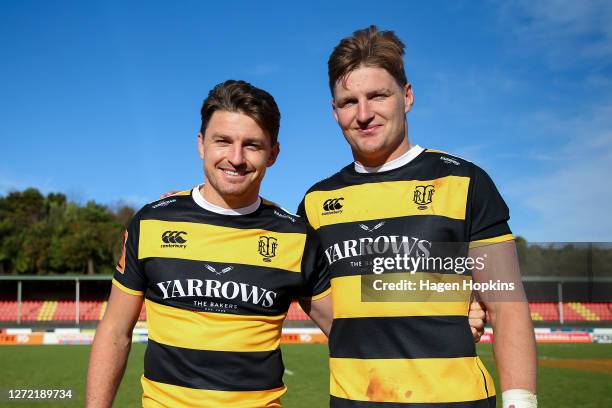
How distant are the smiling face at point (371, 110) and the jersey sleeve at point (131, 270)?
1.39 metres

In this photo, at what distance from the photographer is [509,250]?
2611 millimetres

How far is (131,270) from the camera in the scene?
309cm

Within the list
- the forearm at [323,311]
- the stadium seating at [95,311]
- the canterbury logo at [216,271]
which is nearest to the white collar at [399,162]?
the forearm at [323,311]

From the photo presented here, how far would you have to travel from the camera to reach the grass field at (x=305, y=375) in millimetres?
11922

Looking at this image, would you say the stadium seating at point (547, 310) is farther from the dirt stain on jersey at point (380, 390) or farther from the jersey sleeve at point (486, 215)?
the dirt stain on jersey at point (380, 390)

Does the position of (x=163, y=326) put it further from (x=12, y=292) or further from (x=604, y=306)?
(x=12, y=292)

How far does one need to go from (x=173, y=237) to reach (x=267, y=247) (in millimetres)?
550

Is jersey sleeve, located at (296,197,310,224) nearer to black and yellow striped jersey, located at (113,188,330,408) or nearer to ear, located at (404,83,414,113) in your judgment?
black and yellow striped jersey, located at (113,188,330,408)

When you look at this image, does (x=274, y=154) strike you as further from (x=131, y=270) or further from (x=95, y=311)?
(x=95, y=311)

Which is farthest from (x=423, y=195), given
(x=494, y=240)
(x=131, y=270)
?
(x=131, y=270)

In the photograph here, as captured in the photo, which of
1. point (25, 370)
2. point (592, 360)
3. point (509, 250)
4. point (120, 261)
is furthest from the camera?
point (592, 360)

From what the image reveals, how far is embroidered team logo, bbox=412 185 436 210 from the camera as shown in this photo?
2818 mm

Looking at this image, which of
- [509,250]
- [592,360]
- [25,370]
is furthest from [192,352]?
[592,360]

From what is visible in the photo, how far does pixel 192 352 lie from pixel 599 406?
11382 millimetres
